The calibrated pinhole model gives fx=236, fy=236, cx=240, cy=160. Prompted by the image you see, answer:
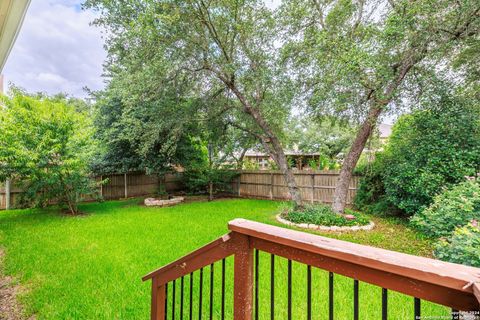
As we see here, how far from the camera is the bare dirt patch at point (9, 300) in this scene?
2795 mm

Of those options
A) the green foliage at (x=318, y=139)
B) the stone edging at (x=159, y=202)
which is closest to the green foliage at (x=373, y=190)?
the stone edging at (x=159, y=202)

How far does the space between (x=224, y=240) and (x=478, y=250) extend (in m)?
3.08

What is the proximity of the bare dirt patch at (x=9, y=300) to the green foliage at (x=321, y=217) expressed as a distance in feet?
18.0

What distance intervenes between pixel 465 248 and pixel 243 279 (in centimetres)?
302

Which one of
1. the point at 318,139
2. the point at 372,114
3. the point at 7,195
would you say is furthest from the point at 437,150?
Result: the point at 318,139

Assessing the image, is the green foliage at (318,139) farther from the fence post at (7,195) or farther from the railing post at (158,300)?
the railing post at (158,300)

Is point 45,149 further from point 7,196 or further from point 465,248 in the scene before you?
point 465,248

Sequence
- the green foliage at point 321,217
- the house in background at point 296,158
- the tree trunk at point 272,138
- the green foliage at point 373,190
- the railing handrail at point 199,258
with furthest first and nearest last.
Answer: the house in background at point 296,158 → the tree trunk at point 272,138 → the green foliage at point 373,190 → the green foliage at point 321,217 → the railing handrail at point 199,258

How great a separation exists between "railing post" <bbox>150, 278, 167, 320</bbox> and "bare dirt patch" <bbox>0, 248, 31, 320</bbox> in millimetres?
2085

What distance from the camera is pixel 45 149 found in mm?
6918

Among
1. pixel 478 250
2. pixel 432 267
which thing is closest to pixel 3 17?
pixel 432 267

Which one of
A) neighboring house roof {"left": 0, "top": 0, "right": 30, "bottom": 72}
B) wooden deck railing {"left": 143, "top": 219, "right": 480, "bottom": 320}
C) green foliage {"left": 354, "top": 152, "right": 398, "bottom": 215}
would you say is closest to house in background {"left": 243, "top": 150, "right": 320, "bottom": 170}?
green foliage {"left": 354, "top": 152, "right": 398, "bottom": 215}

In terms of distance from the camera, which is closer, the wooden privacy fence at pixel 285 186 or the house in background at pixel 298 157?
the wooden privacy fence at pixel 285 186

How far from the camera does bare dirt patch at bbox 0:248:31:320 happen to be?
9.17 feet
